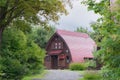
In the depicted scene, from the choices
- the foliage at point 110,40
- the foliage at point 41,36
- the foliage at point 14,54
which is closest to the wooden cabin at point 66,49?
the foliage at point 41,36

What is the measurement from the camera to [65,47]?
60094mm

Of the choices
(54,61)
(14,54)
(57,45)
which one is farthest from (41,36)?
(14,54)

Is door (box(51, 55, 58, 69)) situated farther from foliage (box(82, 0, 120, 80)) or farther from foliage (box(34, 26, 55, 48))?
foliage (box(82, 0, 120, 80))

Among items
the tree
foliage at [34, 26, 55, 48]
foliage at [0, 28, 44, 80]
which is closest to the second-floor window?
foliage at [34, 26, 55, 48]

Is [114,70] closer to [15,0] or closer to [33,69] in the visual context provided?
[15,0]

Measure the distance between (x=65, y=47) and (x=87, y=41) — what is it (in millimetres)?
5971

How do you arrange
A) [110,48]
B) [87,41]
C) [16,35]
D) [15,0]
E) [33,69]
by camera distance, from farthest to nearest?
[87,41] → [33,69] → [16,35] → [15,0] → [110,48]

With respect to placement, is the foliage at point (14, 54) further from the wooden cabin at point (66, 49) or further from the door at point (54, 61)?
the door at point (54, 61)

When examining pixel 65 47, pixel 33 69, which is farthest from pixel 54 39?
Answer: pixel 33 69

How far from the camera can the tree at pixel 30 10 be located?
2694cm

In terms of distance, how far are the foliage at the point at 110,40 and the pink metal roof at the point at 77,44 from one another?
49280mm

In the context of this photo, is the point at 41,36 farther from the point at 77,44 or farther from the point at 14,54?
the point at 14,54

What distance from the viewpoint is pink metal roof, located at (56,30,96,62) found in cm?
5947

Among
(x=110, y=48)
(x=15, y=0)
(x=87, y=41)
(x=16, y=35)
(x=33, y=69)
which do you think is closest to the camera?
(x=110, y=48)
